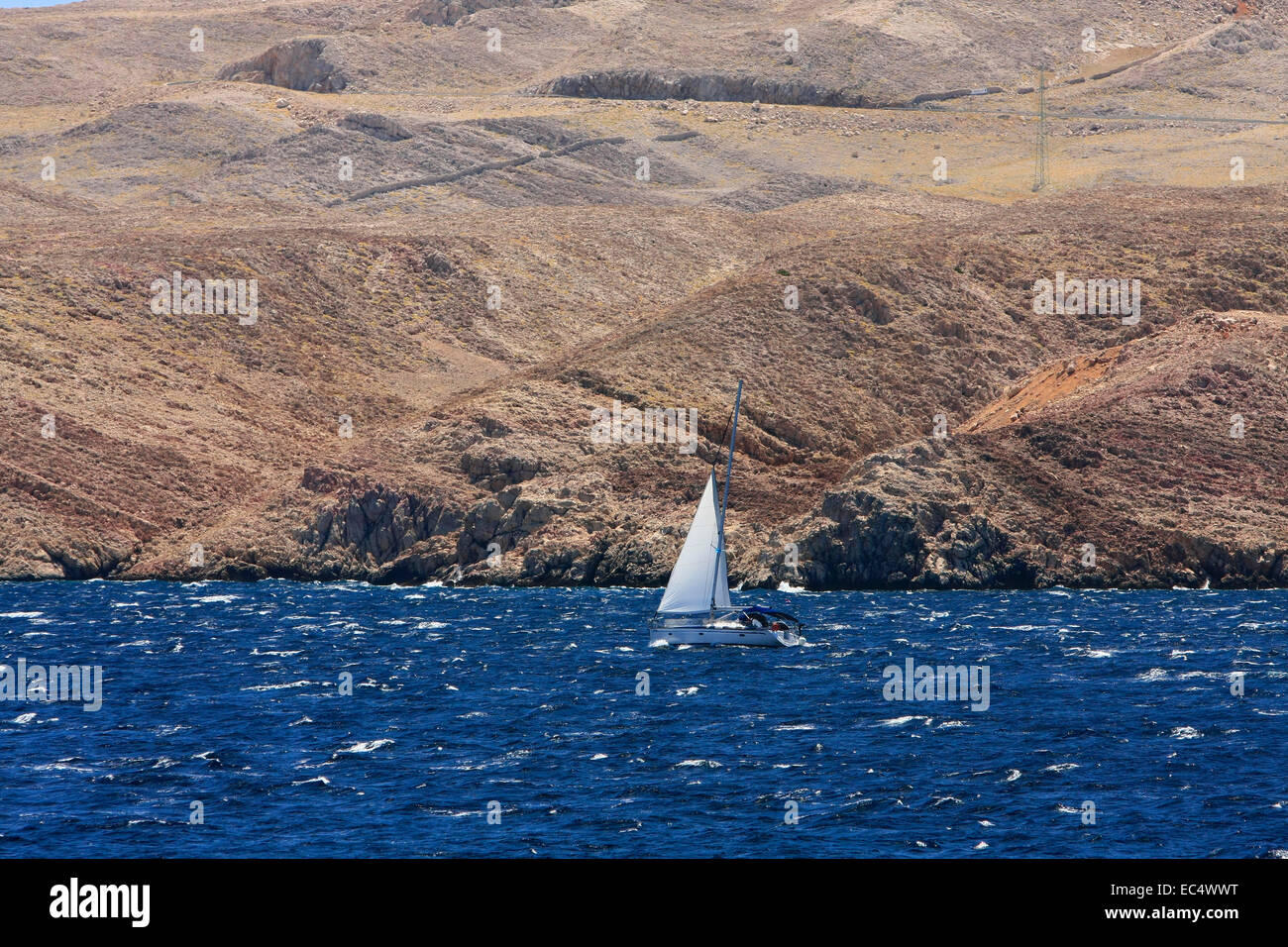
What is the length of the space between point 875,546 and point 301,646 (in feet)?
85.8

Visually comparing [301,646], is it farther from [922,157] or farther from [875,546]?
[922,157]

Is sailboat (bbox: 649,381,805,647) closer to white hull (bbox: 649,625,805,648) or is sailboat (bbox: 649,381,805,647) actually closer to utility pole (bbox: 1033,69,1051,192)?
white hull (bbox: 649,625,805,648)

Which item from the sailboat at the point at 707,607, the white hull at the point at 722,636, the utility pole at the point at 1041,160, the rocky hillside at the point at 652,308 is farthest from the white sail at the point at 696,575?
the utility pole at the point at 1041,160

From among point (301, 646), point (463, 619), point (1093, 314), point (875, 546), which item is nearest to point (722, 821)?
point (301, 646)

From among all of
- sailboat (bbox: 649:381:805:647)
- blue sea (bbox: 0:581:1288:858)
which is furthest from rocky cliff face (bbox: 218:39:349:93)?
sailboat (bbox: 649:381:805:647)

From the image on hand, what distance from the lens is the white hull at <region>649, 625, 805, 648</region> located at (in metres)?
53.2

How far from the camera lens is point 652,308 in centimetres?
11762

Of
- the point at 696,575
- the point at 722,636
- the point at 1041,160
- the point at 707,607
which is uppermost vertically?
the point at 1041,160

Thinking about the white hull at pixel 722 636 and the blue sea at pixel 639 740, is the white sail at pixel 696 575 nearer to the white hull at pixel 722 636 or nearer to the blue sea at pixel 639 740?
the white hull at pixel 722 636

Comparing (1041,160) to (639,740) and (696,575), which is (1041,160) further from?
(639,740)

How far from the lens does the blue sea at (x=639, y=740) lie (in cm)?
2938

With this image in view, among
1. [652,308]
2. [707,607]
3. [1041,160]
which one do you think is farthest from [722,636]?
[1041,160]

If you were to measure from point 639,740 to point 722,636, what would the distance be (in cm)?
1587

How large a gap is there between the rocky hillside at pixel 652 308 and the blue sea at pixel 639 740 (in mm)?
14028
